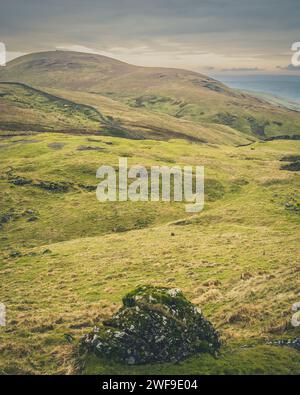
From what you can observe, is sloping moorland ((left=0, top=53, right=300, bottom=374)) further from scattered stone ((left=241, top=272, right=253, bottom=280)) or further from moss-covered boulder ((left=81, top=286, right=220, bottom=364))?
moss-covered boulder ((left=81, top=286, right=220, bottom=364))

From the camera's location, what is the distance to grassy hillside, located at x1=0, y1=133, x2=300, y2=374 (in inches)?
863

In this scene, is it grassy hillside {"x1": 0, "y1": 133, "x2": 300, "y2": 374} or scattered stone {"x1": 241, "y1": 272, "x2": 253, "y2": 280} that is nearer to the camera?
grassy hillside {"x1": 0, "y1": 133, "x2": 300, "y2": 374}

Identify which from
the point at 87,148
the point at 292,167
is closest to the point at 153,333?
the point at 292,167

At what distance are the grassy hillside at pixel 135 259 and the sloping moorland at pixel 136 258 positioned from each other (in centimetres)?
10

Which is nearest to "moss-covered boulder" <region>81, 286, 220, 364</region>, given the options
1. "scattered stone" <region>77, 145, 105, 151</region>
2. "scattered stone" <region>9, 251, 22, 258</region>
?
"scattered stone" <region>9, 251, 22, 258</region>

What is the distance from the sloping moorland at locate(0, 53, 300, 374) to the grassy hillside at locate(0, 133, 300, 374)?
0.10m

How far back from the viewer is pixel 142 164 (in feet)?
269

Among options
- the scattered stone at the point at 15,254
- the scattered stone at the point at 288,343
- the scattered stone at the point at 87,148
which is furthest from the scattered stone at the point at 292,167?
the scattered stone at the point at 288,343

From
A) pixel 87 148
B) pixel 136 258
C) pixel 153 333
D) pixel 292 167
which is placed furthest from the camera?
pixel 87 148

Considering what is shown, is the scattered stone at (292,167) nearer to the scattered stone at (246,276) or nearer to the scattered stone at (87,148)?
the scattered stone at (87,148)

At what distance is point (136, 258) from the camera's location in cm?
3888

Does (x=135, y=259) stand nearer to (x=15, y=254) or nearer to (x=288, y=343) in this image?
(x=15, y=254)

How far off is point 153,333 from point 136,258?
18.5m
